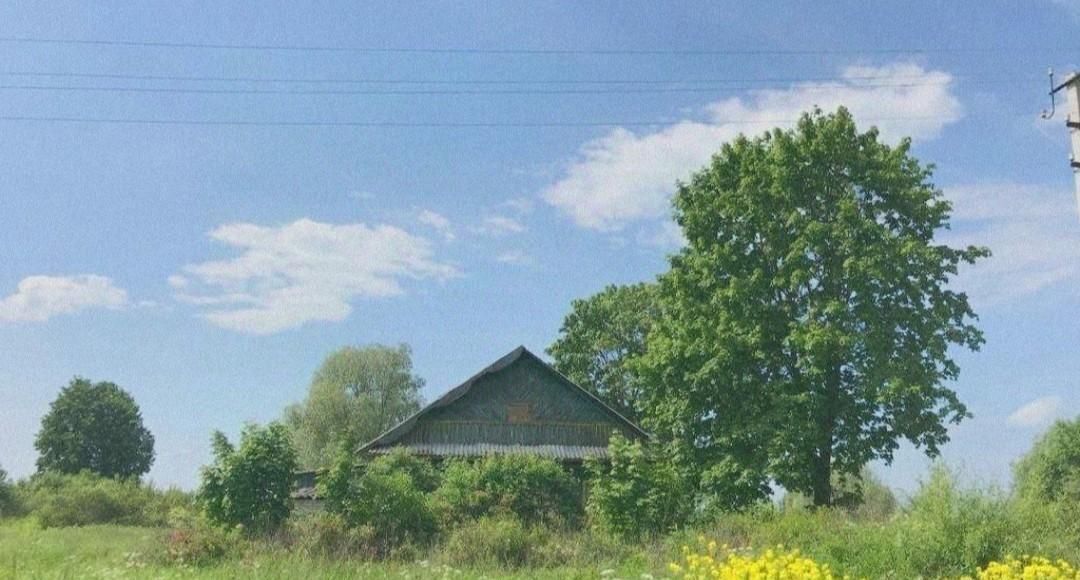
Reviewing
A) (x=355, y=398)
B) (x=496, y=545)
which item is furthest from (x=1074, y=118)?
(x=355, y=398)

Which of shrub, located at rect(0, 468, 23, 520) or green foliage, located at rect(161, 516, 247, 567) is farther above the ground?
shrub, located at rect(0, 468, 23, 520)

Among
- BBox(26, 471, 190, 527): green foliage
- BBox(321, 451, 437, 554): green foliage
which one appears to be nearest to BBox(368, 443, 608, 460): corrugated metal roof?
BBox(321, 451, 437, 554): green foliage

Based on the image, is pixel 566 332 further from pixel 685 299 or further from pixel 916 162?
pixel 916 162

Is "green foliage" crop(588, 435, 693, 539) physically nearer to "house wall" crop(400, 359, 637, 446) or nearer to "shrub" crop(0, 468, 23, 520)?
"house wall" crop(400, 359, 637, 446)

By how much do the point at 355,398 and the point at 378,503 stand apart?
118 feet

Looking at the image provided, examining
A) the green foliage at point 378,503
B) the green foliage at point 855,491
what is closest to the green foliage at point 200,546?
the green foliage at point 378,503

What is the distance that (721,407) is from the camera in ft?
99.3


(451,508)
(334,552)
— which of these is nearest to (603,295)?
(451,508)

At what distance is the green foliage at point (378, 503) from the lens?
2044 cm

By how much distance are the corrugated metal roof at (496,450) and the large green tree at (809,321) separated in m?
2.62

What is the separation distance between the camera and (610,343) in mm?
49156

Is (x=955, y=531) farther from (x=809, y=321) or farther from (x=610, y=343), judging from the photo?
(x=610, y=343)

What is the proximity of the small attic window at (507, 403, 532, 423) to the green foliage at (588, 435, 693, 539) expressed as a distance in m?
11.4

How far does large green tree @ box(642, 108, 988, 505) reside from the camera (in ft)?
92.6
